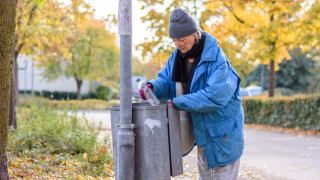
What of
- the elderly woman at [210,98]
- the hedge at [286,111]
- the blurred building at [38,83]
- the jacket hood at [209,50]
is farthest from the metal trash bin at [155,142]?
the blurred building at [38,83]

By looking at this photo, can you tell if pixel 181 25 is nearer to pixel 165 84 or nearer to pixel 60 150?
pixel 165 84

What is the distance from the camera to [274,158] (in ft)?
25.8

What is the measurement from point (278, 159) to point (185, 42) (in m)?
5.49

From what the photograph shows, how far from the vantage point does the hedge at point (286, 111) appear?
40.2 ft

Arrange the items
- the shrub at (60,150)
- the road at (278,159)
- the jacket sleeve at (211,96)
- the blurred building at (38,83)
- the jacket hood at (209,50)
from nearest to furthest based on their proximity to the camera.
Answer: the jacket sleeve at (211,96) → the jacket hood at (209,50) → the shrub at (60,150) → the road at (278,159) → the blurred building at (38,83)

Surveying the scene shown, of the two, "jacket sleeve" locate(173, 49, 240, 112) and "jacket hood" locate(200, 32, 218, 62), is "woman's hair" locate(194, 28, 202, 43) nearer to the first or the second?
"jacket hood" locate(200, 32, 218, 62)

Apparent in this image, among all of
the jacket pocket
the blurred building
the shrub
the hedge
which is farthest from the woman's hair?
the blurred building

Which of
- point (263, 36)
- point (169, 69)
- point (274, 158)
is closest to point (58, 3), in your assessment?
point (263, 36)

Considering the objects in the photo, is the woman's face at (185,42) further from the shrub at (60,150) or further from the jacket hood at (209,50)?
the shrub at (60,150)

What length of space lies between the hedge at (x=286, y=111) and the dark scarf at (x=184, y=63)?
9.96m

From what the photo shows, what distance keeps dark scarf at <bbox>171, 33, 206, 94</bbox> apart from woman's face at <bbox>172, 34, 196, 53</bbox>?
0.03m

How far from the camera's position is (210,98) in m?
2.78

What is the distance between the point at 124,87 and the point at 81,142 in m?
4.09

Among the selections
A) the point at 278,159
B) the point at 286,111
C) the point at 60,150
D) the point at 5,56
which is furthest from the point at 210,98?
the point at 286,111
